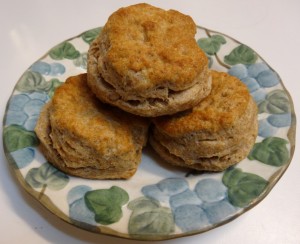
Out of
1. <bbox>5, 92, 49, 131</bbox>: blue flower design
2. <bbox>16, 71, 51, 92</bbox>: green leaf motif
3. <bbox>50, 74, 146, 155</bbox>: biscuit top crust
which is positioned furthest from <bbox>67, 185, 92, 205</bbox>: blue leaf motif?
<bbox>16, 71, 51, 92</bbox>: green leaf motif

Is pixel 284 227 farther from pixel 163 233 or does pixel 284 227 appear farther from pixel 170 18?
pixel 170 18

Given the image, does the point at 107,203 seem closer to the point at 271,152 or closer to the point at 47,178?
the point at 47,178

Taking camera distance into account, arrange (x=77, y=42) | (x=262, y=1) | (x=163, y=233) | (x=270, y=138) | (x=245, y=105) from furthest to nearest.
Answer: (x=262, y=1)
(x=77, y=42)
(x=270, y=138)
(x=245, y=105)
(x=163, y=233)

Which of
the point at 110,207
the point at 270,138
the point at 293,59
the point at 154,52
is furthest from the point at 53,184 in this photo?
the point at 293,59

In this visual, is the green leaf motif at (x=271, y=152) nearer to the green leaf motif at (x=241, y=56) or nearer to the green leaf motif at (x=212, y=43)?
the green leaf motif at (x=241, y=56)

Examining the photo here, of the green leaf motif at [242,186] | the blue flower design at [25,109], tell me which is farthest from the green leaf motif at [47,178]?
the green leaf motif at [242,186]

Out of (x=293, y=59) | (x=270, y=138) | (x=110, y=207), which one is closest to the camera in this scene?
(x=110, y=207)

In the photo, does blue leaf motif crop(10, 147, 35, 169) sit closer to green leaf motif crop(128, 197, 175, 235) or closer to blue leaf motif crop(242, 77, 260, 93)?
green leaf motif crop(128, 197, 175, 235)
